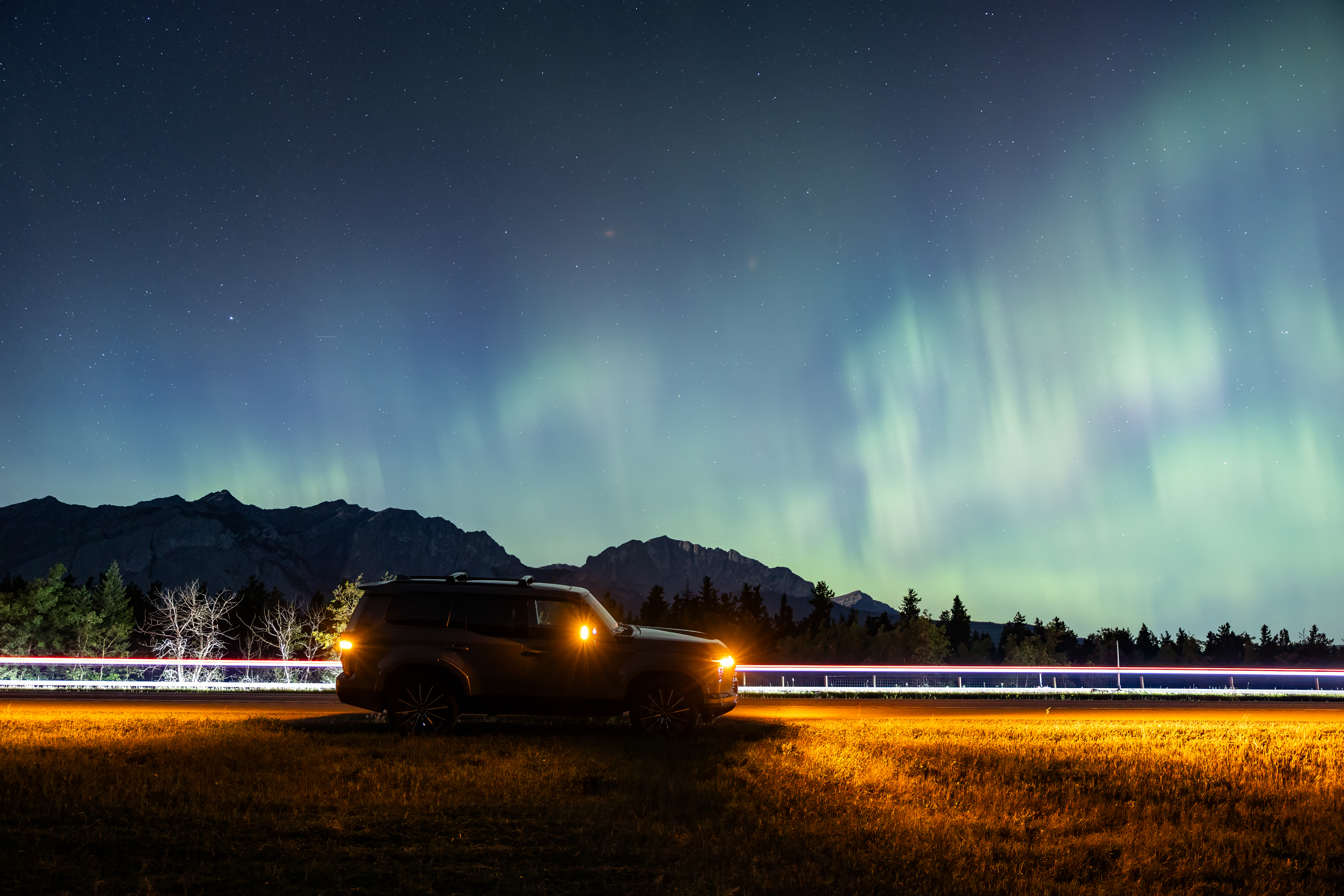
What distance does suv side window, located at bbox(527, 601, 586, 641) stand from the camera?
13.7 m

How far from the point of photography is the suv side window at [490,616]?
13742 mm

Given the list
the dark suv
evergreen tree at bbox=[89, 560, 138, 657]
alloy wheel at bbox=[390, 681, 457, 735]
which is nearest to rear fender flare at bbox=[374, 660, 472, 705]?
the dark suv

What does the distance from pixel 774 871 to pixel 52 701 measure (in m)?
24.5

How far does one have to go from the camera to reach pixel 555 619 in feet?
45.5

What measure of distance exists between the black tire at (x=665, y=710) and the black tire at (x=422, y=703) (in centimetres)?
265

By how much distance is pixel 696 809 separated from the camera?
908 cm

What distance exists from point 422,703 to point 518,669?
4.87ft

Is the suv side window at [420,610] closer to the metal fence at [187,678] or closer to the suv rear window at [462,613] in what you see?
the suv rear window at [462,613]

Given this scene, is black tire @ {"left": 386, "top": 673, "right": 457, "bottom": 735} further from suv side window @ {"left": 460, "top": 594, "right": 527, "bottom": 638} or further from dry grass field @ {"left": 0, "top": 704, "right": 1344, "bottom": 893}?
suv side window @ {"left": 460, "top": 594, "right": 527, "bottom": 638}

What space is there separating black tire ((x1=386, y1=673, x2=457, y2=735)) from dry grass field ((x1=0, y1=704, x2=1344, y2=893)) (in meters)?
0.40

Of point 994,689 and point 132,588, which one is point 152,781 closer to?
point 994,689

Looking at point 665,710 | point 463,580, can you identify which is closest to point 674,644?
point 665,710

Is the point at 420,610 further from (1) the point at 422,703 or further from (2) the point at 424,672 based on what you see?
(1) the point at 422,703

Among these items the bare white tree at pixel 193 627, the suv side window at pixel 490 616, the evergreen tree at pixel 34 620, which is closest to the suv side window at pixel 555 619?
the suv side window at pixel 490 616
